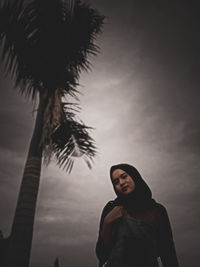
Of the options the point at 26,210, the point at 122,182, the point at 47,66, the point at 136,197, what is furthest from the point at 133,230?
the point at 47,66

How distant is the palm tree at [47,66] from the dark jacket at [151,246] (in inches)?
86.7

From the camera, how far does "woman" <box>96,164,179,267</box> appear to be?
139 centimetres

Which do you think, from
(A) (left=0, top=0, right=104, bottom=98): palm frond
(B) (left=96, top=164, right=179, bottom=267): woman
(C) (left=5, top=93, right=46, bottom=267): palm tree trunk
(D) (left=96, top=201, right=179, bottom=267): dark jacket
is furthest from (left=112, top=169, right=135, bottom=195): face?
(A) (left=0, top=0, right=104, bottom=98): palm frond

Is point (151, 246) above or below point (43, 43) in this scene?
below

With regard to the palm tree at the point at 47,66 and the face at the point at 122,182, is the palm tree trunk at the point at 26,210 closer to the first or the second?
the palm tree at the point at 47,66

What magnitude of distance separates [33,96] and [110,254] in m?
3.99

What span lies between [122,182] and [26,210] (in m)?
2.27

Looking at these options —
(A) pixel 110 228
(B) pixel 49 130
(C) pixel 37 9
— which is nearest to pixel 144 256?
(A) pixel 110 228

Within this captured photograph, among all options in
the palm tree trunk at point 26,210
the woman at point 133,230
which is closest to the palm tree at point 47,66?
the palm tree trunk at point 26,210

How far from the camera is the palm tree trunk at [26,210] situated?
3020 mm

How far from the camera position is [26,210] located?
3328mm

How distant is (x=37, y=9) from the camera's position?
14.2ft

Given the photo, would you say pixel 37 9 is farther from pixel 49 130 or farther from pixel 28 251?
pixel 28 251

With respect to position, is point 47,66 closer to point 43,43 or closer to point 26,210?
point 43,43
